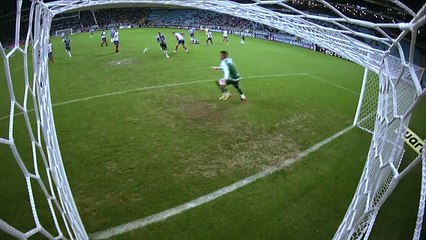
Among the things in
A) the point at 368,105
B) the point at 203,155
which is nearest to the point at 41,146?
the point at 203,155

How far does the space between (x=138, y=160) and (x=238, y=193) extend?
2.52 meters

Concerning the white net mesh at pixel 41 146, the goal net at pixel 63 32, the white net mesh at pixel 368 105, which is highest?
the white net mesh at pixel 41 146

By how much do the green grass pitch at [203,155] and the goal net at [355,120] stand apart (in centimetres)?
40

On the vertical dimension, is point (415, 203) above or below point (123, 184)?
below

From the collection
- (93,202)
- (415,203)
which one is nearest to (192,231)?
(93,202)

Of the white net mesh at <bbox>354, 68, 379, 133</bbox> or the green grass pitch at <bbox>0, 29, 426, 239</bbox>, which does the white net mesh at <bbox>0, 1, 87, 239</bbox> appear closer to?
the green grass pitch at <bbox>0, 29, 426, 239</bbox>

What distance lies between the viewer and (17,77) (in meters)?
15.2

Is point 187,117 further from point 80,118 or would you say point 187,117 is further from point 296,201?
point 296,201

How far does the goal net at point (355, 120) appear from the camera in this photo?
3.05 m

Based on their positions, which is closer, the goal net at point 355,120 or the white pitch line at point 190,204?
the goal net at point 355,120

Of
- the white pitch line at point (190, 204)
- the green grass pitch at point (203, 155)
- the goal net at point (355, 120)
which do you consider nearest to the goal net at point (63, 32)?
the green grass pitch at point (203, 155)

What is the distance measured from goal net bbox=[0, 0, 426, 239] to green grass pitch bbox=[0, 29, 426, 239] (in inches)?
15.9

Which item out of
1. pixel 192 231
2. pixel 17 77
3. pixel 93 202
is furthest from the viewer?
pixel 17 77

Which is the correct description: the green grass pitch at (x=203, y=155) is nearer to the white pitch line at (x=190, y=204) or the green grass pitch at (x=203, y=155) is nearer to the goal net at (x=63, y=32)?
the white pitch line at (x=190, y=204)
